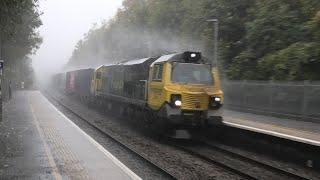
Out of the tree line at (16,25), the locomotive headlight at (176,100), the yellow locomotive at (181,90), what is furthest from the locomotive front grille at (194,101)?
the tree line at (16,25)

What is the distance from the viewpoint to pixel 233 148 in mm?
18344

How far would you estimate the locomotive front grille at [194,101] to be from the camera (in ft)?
59.6

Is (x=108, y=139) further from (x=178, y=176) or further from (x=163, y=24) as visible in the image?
(x=163, y=24)

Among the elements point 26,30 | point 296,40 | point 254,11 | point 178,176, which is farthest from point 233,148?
point 254,11

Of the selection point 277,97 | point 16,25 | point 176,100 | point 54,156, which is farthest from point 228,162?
point 16,25

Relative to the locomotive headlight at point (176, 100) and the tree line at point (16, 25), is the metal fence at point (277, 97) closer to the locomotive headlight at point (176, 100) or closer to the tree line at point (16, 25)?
the locomotive headlight at point (176, 100)

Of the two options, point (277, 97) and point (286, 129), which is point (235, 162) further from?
point (277, 97)

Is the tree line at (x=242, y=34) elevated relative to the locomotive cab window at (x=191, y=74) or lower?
elevated

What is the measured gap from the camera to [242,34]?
4828 cm

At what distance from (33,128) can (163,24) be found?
4284 cm

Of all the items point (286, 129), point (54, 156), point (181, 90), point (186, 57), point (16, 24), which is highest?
point (16, 24)

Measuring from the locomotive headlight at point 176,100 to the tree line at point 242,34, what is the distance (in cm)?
1551

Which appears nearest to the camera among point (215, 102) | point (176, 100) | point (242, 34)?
point (176, 100)

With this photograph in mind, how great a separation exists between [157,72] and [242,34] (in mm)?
29744
